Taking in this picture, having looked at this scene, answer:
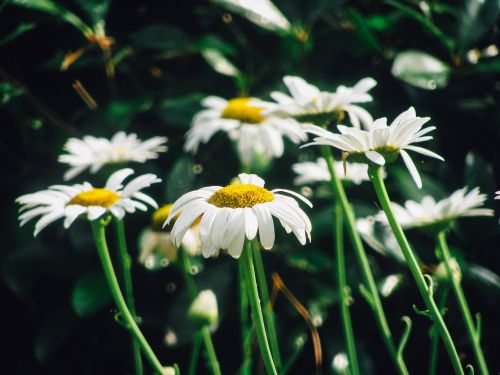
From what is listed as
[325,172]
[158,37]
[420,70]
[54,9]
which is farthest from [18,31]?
[420,70]

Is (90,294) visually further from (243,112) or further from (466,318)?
(466,318)

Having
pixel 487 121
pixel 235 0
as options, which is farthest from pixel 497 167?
pixel 235 0

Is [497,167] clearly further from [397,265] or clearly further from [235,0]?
[235,0]

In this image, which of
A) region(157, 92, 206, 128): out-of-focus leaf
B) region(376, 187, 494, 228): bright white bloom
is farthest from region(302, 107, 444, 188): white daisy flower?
region(157, 92, 206, 128): out-of-focus leaf

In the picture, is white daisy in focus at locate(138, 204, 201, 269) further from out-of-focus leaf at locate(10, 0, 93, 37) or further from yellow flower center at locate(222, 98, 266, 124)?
out-of-focus leaf at locate(10, 0, 93, 37)

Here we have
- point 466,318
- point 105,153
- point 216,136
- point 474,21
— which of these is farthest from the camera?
point 216,136

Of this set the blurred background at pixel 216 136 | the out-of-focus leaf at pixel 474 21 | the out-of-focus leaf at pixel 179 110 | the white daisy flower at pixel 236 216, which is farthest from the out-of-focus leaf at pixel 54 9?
the out-of-focus leaf at pixel 474 21
